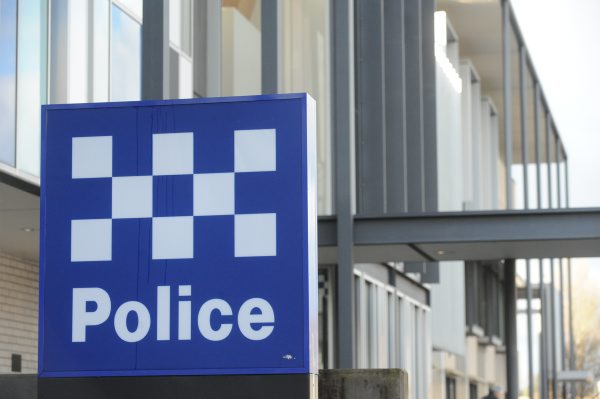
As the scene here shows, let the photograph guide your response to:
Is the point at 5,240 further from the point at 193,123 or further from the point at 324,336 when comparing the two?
the point at 193,123

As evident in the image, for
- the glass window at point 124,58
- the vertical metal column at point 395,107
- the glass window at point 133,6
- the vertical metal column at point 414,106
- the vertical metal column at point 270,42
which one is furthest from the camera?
the vertical metal column at point 414,106

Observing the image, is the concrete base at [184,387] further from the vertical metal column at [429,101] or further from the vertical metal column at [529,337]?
the vertical metal column at [529,337]

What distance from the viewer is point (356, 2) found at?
21219 mm

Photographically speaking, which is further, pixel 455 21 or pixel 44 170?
pixel 455 21

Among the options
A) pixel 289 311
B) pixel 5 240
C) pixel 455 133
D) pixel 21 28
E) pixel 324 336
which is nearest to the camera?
pixel 289 311

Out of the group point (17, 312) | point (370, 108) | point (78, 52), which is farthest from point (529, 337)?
point (78, 52)

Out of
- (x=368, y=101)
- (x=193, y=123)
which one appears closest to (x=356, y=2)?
(x=368, y=101)

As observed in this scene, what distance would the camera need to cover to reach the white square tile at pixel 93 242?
4066 millimetres

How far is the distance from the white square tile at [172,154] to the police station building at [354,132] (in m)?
0.19

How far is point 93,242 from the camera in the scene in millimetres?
4070

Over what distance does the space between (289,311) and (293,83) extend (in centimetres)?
1592

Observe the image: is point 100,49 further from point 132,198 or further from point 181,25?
point 132,198

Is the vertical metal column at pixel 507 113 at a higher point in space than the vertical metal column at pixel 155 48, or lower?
higher

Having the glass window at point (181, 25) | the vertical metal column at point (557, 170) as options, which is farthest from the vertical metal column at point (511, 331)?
the vertical metal column at point (557, 170)
